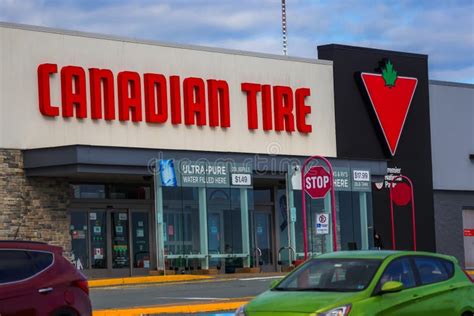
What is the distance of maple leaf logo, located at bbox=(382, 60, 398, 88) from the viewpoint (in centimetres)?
4728

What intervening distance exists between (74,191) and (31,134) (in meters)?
2.91

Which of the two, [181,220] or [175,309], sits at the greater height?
[181,220]

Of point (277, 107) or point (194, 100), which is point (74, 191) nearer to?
point (194, 100)

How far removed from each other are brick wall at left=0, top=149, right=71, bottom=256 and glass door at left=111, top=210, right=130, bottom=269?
210 centimetres

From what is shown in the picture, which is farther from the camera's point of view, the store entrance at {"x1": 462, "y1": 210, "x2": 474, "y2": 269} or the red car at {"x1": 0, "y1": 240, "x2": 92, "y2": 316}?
the store entrance at {"x1": 462, "y1": 210, "x2": 474, "y2": 269}

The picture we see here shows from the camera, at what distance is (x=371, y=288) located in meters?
13.9

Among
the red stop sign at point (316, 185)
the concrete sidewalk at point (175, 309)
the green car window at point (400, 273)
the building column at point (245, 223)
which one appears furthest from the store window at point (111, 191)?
the green car window at point (400, 273)

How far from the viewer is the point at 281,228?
140 ft

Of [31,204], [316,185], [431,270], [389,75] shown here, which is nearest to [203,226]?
[316,185]

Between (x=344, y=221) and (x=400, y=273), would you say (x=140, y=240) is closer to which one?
(x=344, y=221)

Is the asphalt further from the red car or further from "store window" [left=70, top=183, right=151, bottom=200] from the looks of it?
the red car

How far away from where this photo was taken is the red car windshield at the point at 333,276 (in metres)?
14.1

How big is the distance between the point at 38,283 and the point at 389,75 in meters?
34.7

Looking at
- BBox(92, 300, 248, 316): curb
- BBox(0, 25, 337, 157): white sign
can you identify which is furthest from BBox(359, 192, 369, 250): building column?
BBox(92, 300, 248, 316): curb
